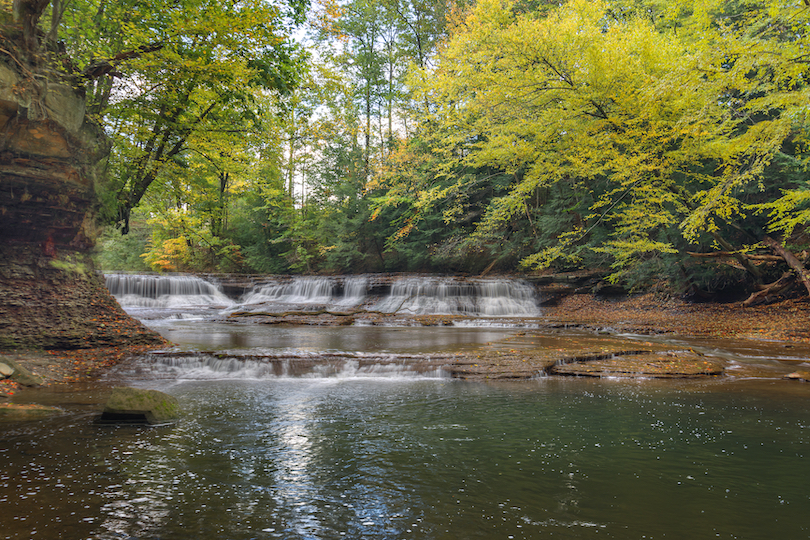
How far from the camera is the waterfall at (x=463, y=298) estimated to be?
19469 millimetres

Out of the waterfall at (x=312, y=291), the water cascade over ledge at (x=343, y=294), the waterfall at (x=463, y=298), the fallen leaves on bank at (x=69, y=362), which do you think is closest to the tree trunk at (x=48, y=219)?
the fallen leaves on bank at (x=69, y=362)

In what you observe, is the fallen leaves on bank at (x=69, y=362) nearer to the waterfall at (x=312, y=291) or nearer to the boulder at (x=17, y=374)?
the boulder at (x=17, y=374)

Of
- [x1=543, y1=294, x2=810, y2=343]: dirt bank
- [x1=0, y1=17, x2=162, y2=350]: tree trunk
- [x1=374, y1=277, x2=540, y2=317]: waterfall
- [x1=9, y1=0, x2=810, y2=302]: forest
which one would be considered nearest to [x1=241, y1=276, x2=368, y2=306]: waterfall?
[x1=374, y1=277, x2=540, y2=317]: waterfall

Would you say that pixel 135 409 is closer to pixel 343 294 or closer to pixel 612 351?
pixel 612 351

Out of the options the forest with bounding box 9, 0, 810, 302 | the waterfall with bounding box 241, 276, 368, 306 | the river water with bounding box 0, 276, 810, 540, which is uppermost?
the forest with bounding box 9, 0, 810, 302

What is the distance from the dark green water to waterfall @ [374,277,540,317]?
13739 millimetres

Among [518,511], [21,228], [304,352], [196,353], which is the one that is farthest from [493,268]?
[518,511]

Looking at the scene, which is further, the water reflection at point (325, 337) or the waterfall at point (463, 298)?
the waterfall at point (463, 298)

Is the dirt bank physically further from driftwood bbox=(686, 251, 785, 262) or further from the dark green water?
the dark green water

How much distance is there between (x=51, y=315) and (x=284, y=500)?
796 centimetres

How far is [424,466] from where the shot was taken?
11.9 ft

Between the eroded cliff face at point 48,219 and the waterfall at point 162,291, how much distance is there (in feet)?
41.7

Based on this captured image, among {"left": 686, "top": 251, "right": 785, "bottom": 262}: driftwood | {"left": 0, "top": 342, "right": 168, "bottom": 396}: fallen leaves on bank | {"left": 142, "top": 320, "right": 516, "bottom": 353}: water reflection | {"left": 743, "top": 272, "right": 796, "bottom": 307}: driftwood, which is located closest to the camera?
{"left": 0, "top": 342, "right": 168, "bottom": 396}: fallen leaves on bank

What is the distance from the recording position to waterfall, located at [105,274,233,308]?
2119cm
